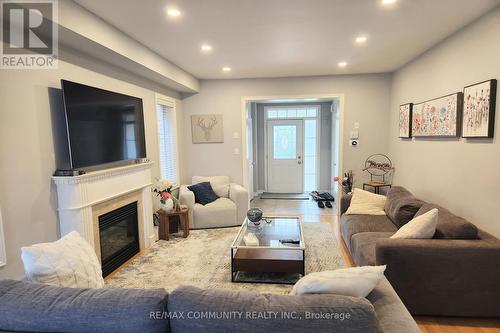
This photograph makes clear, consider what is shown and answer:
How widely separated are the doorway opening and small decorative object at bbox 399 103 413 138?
2.63 meters

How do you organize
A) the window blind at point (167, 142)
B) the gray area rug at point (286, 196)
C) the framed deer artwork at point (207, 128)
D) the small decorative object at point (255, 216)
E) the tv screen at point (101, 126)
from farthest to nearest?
the gray area rug at point (286, 196) → the framed deer artwork at point (207, 128) → the window blind at point (167, 142) → the small decorative object at point (255, 216) → the tv screen at point (101, 126)

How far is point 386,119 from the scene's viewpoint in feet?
16.1

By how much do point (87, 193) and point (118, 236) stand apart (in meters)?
0.87

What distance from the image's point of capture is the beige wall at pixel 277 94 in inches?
193

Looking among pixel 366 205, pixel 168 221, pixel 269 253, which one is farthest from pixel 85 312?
pixel 366 205

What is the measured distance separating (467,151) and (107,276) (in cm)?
376

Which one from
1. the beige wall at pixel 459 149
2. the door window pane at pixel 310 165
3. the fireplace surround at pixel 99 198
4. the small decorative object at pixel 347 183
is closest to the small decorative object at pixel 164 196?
the fireplace surround at pixel 99 198

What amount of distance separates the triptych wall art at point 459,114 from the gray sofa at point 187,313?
207 centimetres

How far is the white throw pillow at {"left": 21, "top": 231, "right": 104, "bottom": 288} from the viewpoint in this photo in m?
1.42

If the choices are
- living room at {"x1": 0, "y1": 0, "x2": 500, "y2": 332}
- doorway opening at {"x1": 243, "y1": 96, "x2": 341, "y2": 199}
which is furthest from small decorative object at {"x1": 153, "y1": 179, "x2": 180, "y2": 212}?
doorway opening at {"x1": 243, "y1": 96, "x2": 341, "y2": 199}

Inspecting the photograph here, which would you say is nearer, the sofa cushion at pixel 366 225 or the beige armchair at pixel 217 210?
the sofa cushion at pixel 366 225

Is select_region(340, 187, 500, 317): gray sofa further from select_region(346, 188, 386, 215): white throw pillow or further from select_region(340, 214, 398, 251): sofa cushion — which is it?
select_region(346, 188, 386, 215): white throw pillow

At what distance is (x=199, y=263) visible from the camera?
326 centimetres

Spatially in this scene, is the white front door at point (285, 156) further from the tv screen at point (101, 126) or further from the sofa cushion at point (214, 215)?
the tv screen at point (101, 126)
